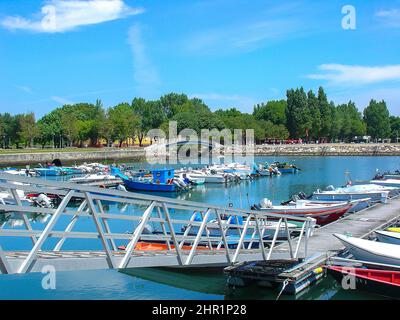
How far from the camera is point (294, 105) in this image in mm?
144000

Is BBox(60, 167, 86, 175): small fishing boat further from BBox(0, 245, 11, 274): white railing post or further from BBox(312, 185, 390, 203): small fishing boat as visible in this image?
BBox(0, 245, 11, 274): white railing post

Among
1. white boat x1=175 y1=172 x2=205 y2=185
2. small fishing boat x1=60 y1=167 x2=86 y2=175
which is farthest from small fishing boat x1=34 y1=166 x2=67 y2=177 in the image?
white boat x1=175 y1=172 x2=205 y2=185

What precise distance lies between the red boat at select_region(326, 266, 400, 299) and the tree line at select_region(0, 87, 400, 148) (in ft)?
363

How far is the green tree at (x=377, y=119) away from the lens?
163625 millimetres

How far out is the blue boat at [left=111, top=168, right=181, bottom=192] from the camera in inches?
2228

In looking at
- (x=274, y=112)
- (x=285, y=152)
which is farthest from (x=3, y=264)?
(x=274, y=112)

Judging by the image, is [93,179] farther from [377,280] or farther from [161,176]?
[377,280]

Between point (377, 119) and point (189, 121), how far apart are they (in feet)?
221

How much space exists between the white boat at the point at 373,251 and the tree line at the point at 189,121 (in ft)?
359

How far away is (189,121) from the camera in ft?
470

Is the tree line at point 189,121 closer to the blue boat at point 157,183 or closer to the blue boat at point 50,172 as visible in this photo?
the blue boat at point 50,172

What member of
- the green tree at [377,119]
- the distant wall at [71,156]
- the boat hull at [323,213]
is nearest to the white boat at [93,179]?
the boat hull at [323,213]

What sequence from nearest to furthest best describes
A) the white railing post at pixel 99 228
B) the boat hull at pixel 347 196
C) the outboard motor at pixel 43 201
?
the white railing post at pixel 99 228 → the boat hull at pixel 347 196 → the outboard motor at pixel 43 201
